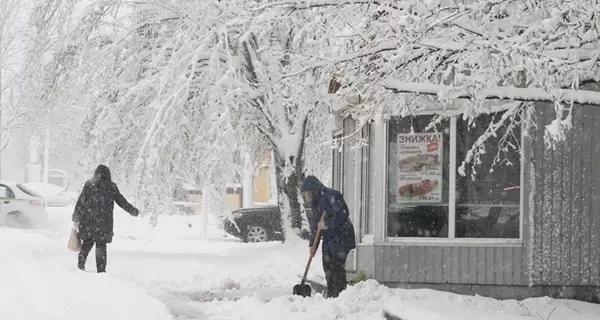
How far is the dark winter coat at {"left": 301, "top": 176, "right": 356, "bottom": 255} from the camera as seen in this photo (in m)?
9.38

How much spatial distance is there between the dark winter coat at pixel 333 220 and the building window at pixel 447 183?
1.02 metres

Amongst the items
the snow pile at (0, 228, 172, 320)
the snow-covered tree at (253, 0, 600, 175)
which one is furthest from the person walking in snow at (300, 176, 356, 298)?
the snow-covered tree at (253, 0, 600, 175)

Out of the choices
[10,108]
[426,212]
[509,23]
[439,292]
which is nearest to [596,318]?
[439,292]

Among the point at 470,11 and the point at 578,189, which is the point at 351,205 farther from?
the point at 470,11

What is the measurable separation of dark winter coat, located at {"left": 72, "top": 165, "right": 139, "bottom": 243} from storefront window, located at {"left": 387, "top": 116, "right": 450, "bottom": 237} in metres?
3.72

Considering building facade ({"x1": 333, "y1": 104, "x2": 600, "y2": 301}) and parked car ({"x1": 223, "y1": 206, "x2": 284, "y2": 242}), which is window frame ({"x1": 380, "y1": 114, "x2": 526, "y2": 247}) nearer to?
building facade ({"x1": 333, "y1": 104, "x2": 600, "y2": 301})

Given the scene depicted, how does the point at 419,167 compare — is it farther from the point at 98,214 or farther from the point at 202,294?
the point at 98,214

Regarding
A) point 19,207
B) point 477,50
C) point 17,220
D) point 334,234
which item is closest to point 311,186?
point 334,234

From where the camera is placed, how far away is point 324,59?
7.45 m

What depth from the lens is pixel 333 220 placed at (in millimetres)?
9422

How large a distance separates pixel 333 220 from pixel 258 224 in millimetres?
12513

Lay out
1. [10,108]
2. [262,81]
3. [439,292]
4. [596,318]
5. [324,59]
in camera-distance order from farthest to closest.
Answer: [10,108], [262,81], [439,292], [596,318], [324,59]

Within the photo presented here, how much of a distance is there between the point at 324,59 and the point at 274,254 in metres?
8.39

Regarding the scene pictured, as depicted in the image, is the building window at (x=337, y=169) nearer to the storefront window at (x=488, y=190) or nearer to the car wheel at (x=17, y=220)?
the storefront window at (x=488, y=190)
